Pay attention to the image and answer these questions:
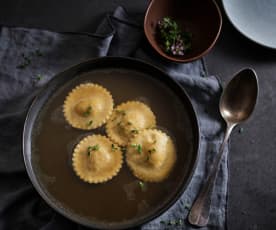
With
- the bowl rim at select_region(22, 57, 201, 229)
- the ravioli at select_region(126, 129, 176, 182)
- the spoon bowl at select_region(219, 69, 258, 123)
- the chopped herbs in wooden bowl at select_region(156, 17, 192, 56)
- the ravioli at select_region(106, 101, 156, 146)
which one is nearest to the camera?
the bowl rim at select_region(22, 57, 201, 229)

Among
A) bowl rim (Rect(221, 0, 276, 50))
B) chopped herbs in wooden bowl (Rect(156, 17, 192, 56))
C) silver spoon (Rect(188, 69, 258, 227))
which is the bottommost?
silver spoon (Rect(188, 69, 258, 227))

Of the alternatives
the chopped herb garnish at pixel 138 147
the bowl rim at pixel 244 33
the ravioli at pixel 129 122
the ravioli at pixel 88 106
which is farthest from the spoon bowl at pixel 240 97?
the ravioli at pixel 88 106

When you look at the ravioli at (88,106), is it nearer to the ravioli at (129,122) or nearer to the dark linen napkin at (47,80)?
the ravioli at (129,122)

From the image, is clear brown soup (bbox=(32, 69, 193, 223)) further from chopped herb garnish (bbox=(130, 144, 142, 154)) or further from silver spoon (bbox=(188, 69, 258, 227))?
silver spoon (bbox=(188, 69, 258, 227))

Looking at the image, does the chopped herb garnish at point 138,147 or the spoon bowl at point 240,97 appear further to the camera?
the spoon bowl at point 240,97

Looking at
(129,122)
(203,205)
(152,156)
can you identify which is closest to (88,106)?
(129,122)

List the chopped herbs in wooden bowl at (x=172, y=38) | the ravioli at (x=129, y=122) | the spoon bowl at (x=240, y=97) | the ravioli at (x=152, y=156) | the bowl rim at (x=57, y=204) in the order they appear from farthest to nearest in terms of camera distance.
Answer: the chopped herbs in wooden bowl at (x=172, y=38) → the spoon bowl at (x=240, y=97) → the ravioli at (x=129, y=122) → the ravioli at (x=152, y=156) → the bowl rim at (x=57, y=204)

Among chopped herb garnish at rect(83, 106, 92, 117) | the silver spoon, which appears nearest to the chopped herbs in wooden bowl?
the silver spoon
